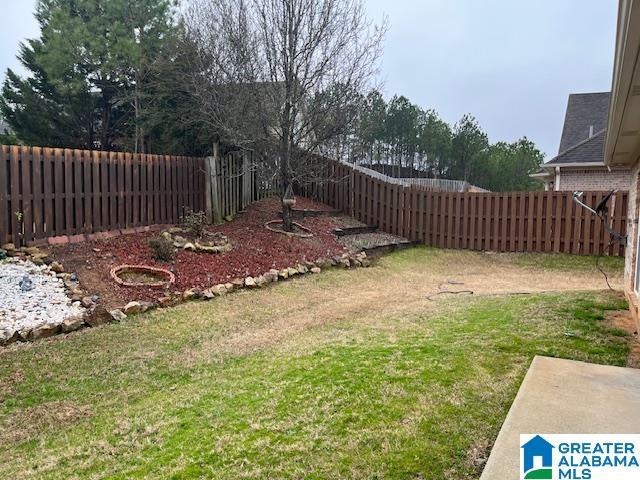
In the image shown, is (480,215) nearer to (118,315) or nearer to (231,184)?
(231,184)

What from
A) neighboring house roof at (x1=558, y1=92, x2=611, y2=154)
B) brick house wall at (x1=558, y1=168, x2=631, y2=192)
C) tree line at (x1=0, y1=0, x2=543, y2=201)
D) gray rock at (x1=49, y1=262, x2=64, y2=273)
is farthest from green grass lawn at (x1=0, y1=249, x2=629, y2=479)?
neighboring house roof at (x1=558, y1=92, x2=611, y2=154)

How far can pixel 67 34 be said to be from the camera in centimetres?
1384

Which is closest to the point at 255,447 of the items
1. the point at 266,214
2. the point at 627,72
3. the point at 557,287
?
the point at 627,72

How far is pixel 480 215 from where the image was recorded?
40.1 ft

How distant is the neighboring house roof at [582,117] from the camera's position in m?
16.0

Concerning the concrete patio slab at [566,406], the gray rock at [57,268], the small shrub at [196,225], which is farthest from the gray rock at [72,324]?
the concrete patio slab at [566,406]

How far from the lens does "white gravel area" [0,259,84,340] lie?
494 centimetres

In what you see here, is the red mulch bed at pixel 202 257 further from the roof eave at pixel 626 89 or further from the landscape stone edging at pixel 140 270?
the roof eave at pixel 626 89

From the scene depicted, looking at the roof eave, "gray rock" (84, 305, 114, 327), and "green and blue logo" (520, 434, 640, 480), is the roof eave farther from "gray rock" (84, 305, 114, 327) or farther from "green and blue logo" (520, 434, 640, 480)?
"gray rock" (84, 305, 114, 327)

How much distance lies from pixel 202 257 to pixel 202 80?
498 centimetres

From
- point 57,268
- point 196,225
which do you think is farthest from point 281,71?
point 57,268

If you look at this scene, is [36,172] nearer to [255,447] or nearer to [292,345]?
[292,345]

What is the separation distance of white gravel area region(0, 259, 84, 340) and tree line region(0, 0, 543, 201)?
4.92m

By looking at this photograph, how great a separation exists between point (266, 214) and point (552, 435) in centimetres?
1004
